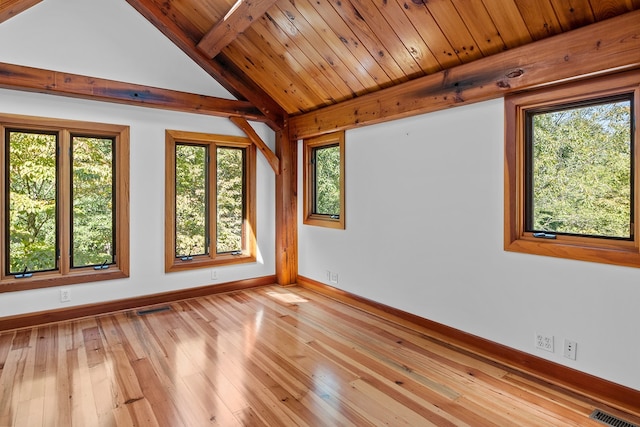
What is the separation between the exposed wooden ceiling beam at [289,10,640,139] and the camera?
2.20m

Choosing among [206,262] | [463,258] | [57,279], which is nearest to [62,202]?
[57,279]

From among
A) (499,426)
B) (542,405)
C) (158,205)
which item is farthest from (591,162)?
(158,205)

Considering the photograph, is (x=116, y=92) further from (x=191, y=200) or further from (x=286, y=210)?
(x=286, y=210)

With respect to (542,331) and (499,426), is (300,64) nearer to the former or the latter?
(542,331)

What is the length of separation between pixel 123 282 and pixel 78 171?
1.30 m

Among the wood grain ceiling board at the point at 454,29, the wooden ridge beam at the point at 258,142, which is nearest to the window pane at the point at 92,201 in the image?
the wooden ridge beam at the point at 258,142

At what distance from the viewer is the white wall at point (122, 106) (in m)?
3.54

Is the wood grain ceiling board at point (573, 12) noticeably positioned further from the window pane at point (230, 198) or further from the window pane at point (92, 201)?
the window pane at point (92, 201)

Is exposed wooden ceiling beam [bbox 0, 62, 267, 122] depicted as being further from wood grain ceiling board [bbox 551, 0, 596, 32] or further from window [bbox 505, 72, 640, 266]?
wood grain ceiling board [bbox 551, 0, 596, 32]

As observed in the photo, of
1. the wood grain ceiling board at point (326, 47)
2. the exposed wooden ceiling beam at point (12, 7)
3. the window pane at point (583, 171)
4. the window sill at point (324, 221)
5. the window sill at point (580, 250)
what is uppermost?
the exposed wooden ceiling beam at point (12, 7)

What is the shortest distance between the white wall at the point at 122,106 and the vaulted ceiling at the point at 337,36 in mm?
A: 219

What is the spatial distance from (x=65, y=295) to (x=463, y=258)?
3.94 m

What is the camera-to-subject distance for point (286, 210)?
516 centimetres

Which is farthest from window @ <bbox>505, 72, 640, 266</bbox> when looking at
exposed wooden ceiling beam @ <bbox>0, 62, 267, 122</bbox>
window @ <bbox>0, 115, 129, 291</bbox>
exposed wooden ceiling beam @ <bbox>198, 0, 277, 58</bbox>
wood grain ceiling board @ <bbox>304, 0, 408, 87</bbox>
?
window @ <bbox>0, 115, 129, 291</bbox>
